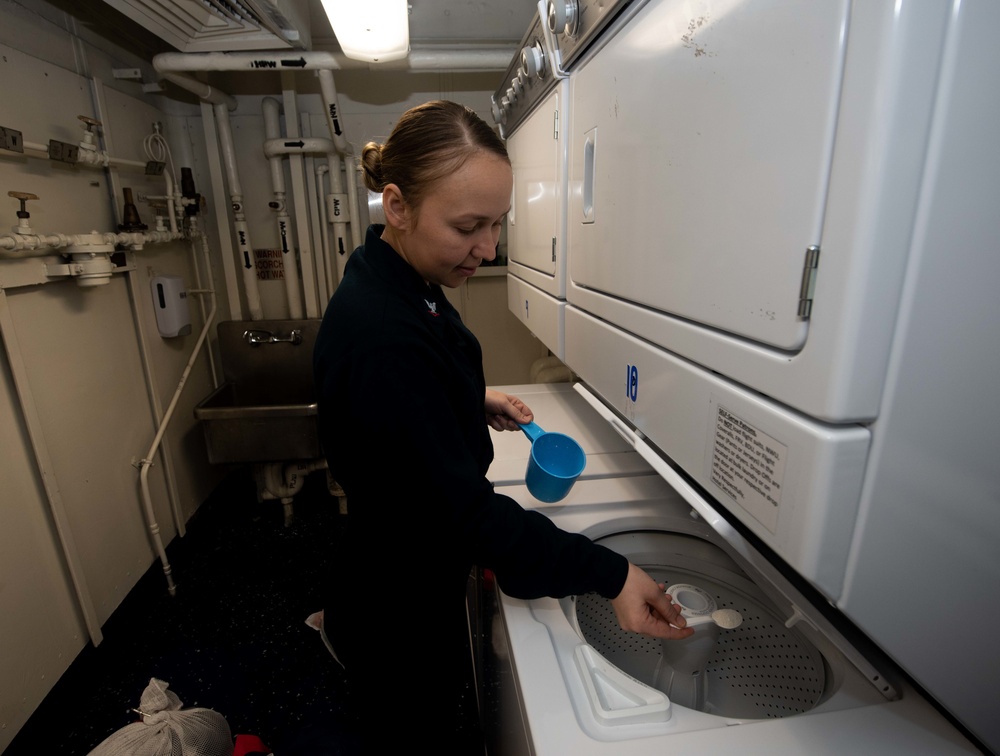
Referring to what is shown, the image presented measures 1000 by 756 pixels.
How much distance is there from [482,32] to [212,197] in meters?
1.74

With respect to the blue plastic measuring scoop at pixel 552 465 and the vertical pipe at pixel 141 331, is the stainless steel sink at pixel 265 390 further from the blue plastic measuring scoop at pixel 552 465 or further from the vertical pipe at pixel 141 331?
the blue plastic measuring scoop at pixel 552 465

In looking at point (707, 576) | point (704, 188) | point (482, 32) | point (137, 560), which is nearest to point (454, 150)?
point (704, 188)

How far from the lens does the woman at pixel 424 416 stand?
2.49 feet

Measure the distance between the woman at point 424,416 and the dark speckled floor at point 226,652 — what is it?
1.63ft

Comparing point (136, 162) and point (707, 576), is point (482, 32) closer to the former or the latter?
point (136, 162)

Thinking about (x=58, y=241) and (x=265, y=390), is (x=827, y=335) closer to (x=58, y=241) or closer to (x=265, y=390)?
(x=58, y=241)

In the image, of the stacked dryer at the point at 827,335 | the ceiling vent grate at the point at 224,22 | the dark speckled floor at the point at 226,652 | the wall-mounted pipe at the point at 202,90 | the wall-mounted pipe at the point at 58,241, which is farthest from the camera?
the wall-mounted pipe at the point at 202,90

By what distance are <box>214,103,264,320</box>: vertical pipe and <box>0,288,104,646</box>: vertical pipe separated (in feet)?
4.44

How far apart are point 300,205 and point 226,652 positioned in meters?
2.26

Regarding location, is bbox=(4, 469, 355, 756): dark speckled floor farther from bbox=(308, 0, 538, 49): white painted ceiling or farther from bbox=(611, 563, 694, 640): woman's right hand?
bbox=(308, 0, 538, 49): white painted ceiling

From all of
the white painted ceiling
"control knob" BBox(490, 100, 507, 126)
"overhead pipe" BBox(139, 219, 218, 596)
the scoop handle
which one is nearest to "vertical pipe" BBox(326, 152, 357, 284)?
the white painted ceiling

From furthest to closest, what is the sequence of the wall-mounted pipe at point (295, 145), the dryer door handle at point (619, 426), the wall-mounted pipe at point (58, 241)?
the wall-mounted pipe at point (295, 145) → the wall-mounted pipe at point (58, 241) → the dryer door handle at point (619, 426)

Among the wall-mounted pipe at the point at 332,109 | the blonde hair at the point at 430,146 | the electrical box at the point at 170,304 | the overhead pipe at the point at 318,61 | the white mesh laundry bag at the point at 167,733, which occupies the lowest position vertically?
the white mesh laundry bag at the point at 167,733

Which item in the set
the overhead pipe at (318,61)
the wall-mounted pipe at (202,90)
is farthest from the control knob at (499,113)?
the wall-mounted pipe at (202,90)
